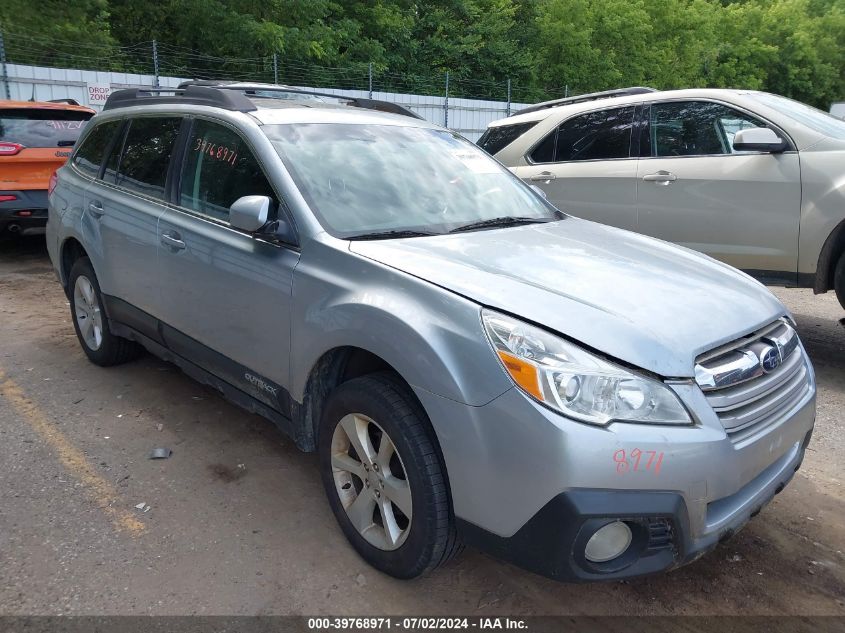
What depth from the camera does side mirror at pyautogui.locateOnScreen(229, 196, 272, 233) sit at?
2.84 m

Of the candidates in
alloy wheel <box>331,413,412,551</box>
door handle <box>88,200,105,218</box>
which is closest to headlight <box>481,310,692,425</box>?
alloy wheel <box>331,413,412,551</box>

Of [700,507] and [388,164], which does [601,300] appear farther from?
[388,164]

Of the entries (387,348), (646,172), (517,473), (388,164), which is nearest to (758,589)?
(517,473)

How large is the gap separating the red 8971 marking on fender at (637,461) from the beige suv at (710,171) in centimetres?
350

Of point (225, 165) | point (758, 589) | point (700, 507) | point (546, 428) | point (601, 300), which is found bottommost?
point (758, 589)

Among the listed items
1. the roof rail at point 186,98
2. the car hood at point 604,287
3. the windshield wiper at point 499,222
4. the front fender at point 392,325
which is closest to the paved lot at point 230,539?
the front fender at point 392,325

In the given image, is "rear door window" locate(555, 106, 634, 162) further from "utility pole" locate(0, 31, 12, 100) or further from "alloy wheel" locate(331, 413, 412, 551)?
"utility pole" locate(0, 31, 12, 100)

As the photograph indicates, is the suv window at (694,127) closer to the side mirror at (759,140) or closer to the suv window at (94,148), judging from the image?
the side mirror at (759,140)

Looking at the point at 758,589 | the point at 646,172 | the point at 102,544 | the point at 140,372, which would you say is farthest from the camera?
the point at 646,172

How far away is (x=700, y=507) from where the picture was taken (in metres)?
2.13

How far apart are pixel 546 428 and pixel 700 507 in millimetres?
561

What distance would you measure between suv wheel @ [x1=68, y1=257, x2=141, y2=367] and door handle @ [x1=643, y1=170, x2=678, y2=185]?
13.4ft

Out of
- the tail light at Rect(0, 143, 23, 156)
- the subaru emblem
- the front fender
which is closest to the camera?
the front fender

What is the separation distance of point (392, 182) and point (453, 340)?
4.08 feet
